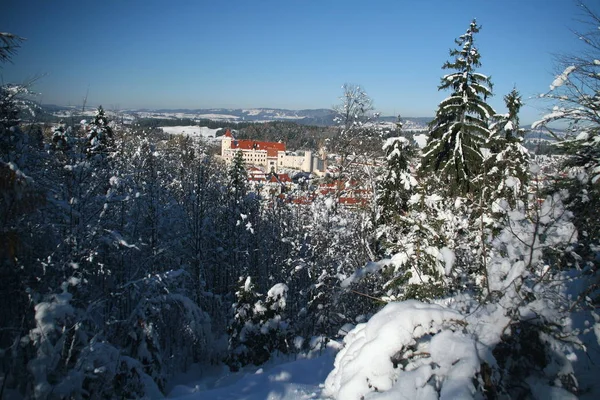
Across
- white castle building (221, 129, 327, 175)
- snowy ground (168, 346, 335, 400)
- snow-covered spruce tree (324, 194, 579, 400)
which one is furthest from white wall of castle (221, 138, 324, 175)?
snow-covered spruce tree (324, 194, 579, 400)

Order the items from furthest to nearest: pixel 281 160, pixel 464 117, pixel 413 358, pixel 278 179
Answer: pixel 281 160, pixel 278 179, pixel 464 117, pixel 413 358

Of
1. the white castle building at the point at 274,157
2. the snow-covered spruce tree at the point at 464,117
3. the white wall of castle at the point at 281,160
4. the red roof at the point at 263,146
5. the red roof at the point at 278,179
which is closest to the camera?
the snow-covered spruce tree at the point at 464,117

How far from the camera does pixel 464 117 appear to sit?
41.6 feet

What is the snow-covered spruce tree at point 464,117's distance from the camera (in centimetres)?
1231

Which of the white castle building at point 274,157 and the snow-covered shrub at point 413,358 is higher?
the snow-covered shrub at point 413,358

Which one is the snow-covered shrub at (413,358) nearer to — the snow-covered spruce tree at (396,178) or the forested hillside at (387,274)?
the forested hillside at (387,274)

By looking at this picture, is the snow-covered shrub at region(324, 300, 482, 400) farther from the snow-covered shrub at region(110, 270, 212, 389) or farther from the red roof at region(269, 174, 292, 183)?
the red roof at region(269, 174, 292, 183)

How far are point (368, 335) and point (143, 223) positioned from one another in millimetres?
14376

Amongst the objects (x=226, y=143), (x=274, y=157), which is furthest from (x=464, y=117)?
(x=274, y=157)

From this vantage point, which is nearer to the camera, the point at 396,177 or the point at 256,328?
the point at 256,328

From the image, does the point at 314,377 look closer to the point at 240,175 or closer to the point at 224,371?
the point at 224,371

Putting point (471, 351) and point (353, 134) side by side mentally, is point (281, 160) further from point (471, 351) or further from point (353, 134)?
point (471, 351)

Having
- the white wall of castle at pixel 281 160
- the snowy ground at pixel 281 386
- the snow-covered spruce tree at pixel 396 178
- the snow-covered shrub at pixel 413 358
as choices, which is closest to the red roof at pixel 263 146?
the white wall of castle at pixel 281 160

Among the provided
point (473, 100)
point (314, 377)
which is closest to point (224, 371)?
point (314, 377)
